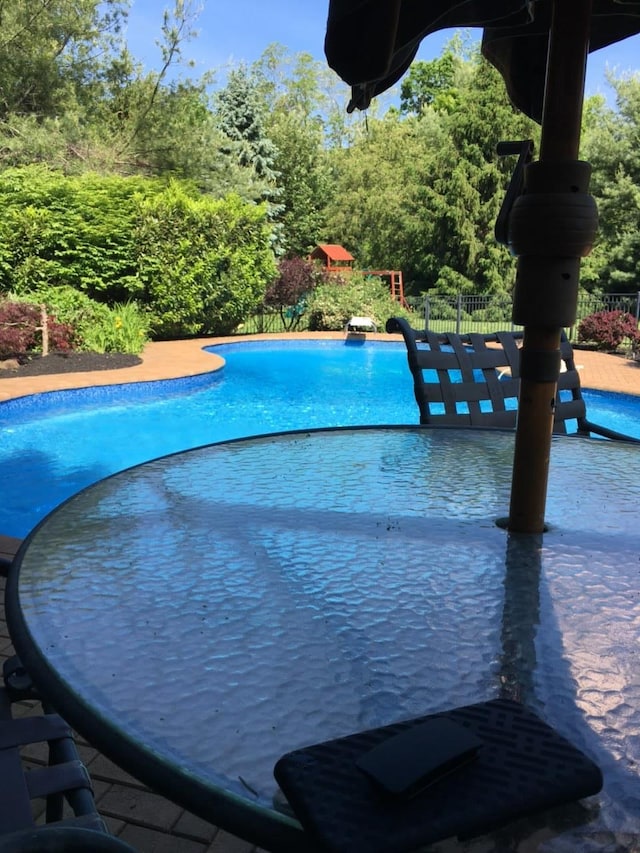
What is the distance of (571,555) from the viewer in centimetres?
117

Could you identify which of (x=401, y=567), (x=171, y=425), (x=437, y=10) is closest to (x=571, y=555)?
(x=401, y=567)

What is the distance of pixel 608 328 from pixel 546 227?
1240cm

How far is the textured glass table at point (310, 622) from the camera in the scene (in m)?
0.68

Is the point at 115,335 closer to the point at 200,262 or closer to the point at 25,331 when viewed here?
the point at 25,331

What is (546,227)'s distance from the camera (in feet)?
3.41

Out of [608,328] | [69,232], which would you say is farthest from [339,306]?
[69,232]

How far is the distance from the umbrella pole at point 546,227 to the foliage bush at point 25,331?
9.08 m

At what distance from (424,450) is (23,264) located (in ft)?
36.7

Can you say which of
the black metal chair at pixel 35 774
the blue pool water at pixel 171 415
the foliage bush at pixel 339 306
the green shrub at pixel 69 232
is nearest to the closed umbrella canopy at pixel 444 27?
the black metal chair at pixel 35 774

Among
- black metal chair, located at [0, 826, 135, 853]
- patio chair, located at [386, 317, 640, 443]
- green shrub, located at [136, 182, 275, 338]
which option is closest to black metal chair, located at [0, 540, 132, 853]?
black metal chair, located at [0, 826, 135, 853]

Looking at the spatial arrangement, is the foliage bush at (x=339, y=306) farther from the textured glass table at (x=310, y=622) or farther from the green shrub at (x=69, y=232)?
the textured glass table at (x=310, y=622)

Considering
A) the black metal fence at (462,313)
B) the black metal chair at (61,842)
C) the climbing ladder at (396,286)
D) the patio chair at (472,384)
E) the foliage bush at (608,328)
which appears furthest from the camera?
the climbing ladder at (396,286)

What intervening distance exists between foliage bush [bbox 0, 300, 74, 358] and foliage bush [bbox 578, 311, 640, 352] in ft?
29.7

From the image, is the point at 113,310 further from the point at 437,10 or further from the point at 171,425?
the point at 437,10
